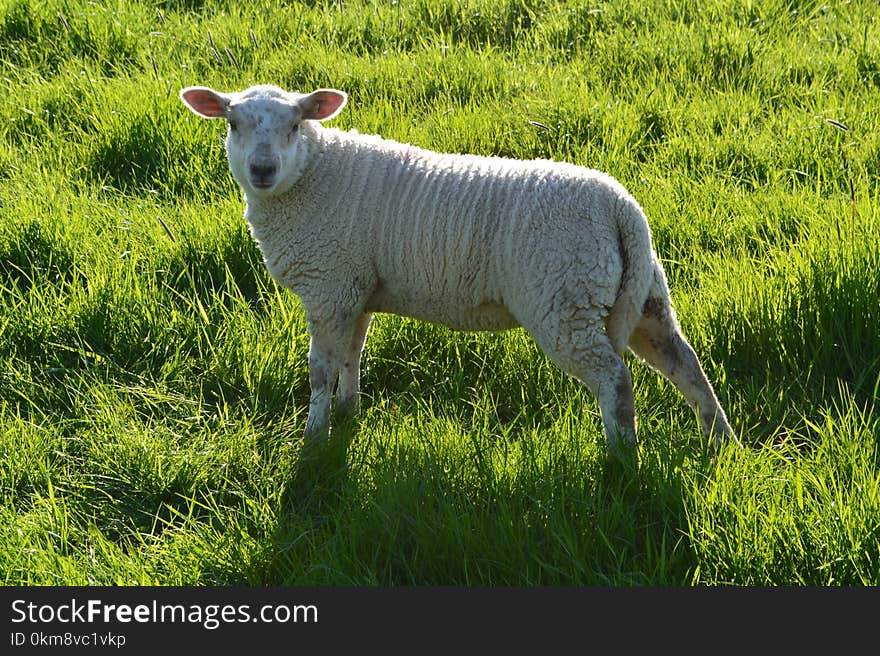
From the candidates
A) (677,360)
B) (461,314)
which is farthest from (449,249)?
(677,360)

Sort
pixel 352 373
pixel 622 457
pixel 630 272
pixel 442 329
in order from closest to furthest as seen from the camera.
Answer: pixel 622 457, pixel 630 272, pixel 352 373, pixel 442 329

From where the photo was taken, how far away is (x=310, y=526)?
338 centimetres

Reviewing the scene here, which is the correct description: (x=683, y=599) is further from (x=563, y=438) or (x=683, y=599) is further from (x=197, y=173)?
(x=197, y=173)

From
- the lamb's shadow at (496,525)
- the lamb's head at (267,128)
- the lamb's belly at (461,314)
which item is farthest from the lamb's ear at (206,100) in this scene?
the lamb's shadow at (496,525)

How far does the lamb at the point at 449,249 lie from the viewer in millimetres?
3607

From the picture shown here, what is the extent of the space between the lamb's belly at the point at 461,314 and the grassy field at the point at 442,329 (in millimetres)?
368

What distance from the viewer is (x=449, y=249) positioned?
3826 mm

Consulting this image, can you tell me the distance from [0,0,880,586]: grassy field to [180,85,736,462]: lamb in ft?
0.84

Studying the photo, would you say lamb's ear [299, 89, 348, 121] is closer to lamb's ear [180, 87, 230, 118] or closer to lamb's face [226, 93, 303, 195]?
lamb's face [226, 93, 303, 195]

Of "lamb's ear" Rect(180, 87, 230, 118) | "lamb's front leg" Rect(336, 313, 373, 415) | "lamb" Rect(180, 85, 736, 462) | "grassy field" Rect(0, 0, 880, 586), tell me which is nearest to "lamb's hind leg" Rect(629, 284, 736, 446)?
"lamb" Rect(180, 85, 736, 462)

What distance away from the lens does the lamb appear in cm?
361

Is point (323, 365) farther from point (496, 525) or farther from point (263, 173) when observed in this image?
point (496, 525)

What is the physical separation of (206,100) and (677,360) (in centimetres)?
219

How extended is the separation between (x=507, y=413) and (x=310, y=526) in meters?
1.16
